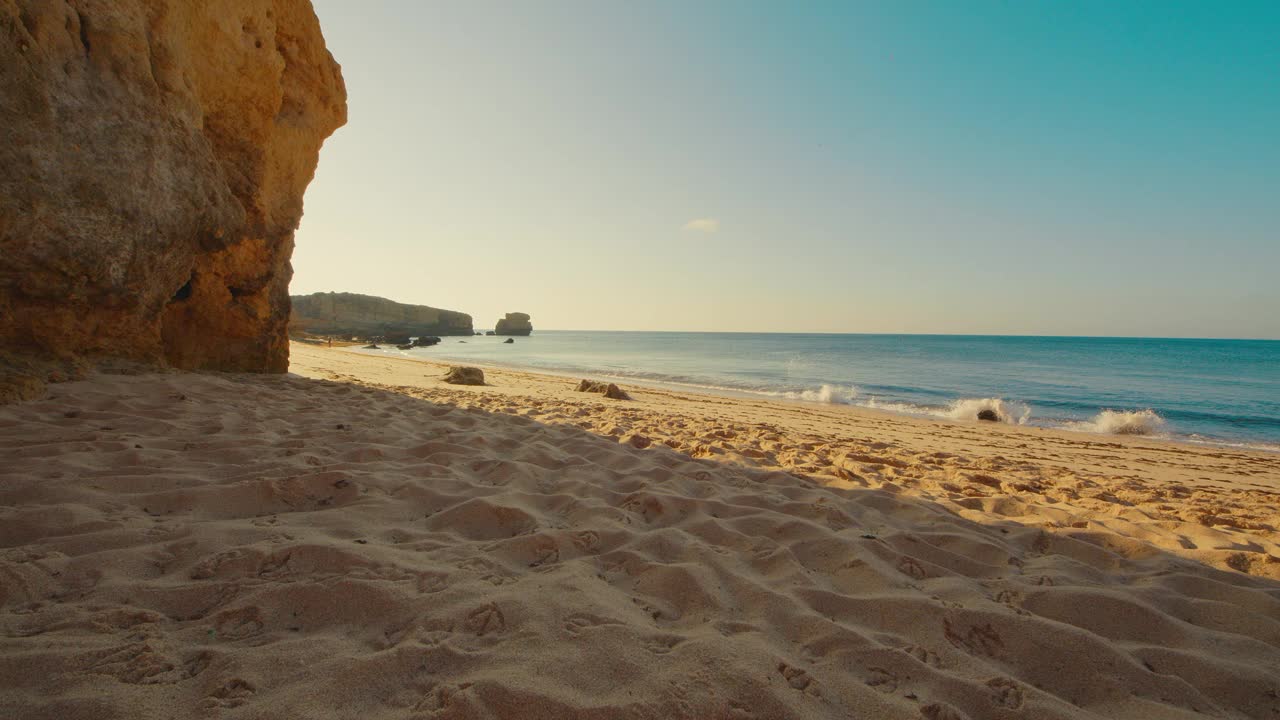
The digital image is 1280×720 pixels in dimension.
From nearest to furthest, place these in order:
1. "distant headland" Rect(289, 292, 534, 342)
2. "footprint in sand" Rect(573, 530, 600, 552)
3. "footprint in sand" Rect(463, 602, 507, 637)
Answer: "footprint in sand" Rect(463, 602, 507, 637)
"footprint in sand" Rect(573, 530, 600, 552)
"distant headland" Rect(289, 292, 534, 342)

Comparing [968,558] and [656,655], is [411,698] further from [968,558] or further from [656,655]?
[968,558]

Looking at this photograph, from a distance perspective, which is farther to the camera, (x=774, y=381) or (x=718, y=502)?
(x=774, y=381)

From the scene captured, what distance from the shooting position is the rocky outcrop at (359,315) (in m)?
52.4

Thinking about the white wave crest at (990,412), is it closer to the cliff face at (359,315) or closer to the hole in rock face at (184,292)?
the hole in rock face at (184,292)

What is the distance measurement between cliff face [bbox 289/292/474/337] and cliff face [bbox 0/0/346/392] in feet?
149

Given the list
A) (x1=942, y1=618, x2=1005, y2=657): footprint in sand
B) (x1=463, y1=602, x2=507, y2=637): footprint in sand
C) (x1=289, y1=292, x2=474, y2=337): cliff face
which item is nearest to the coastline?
(x1=942, y1=618, x2=1005, y2=657): footprint in sand

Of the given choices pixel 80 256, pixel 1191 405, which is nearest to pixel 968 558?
pixel 80 256

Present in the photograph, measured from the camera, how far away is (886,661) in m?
1.60

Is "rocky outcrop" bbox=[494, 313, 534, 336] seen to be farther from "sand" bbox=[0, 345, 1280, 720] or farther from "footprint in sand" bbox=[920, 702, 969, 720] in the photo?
"footprint in sand" bbox=[920, 702, 969, 720]

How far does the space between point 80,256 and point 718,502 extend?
530 cm

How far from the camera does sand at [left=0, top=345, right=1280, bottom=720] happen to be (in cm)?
135

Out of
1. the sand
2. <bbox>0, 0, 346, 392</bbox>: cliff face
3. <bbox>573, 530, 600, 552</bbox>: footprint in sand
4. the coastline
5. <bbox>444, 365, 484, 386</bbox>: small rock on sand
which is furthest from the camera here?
<bbox>444, 365, 484, 386</bbox>: small rock on sand

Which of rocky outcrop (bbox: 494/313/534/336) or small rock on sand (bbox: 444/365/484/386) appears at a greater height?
rocky outcrop (bbox: 494/313/534/336)

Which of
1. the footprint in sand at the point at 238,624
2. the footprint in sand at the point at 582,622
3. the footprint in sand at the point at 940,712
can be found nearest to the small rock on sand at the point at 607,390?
the footprint in sand at the point at 582,622
